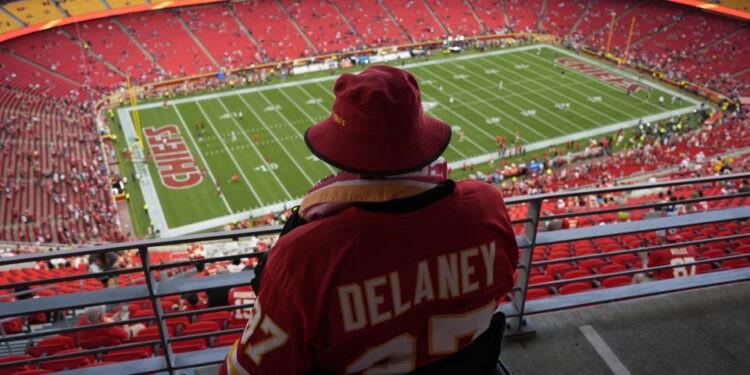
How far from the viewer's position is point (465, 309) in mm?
1659

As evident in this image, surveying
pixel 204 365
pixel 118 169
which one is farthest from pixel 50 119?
pixel 204 365

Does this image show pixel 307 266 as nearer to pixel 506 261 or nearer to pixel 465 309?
pixel 465 309

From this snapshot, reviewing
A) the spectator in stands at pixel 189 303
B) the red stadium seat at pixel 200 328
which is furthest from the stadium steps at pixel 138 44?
the red stadium seat at pixel 200 328

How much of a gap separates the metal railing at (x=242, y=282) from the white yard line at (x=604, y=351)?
221 mm

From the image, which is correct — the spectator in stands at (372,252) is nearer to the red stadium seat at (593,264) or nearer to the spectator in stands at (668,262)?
the spectator in stands at (668,262)

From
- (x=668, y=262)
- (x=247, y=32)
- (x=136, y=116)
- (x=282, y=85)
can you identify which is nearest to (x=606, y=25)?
(x=282, y=85)

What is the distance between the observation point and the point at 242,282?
2785mm

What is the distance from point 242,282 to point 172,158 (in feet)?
75.3

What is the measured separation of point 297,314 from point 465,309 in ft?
1.69

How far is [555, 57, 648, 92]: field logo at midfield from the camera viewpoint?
31.3 meters

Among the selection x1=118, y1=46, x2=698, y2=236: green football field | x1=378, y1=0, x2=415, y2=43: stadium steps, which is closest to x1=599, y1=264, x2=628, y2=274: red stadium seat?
x1=118, y1=46, x2=698, y2=236: green football field

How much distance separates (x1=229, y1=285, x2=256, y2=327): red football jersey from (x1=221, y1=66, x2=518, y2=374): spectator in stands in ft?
10.6

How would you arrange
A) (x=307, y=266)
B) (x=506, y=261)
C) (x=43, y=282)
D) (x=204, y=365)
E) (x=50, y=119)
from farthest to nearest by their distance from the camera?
(x=50, y=119)
(x=204, y=365)
(x=43, y=282)
(x=506, y=261)
(x=307, y=266)

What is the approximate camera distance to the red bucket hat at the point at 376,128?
1460mm
